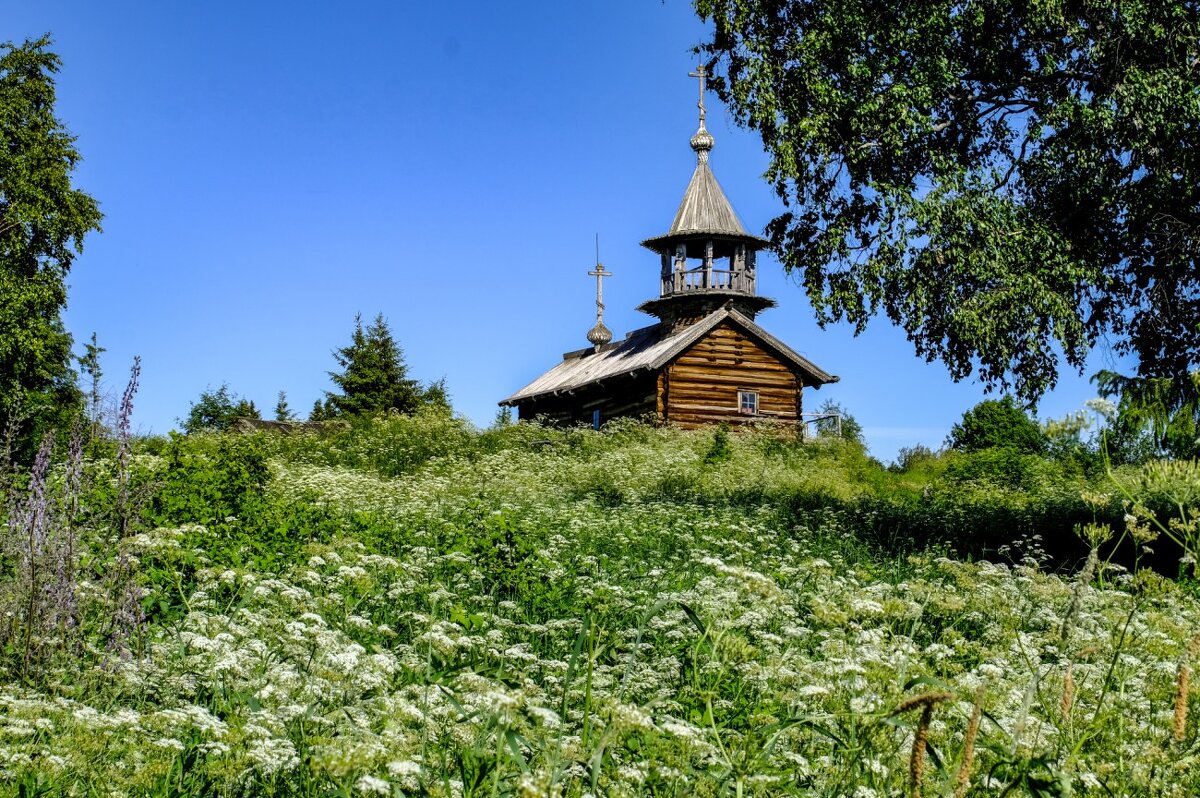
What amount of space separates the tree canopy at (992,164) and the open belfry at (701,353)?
717 inches

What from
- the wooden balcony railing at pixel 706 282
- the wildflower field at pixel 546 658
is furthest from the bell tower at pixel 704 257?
the wildflower field at pixel 546 658

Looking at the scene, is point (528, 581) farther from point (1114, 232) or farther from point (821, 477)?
point (821, 477)

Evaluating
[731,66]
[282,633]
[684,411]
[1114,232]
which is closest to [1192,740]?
[282,633]

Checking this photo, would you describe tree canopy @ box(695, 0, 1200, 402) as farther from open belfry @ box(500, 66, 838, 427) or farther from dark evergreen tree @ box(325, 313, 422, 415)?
dark evergreen tree @ box(325, 313, 422, 415)

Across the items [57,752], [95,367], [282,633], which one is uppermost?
[95,367]

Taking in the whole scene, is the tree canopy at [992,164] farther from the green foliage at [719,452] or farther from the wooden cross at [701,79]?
the wooden cross at [701,79]

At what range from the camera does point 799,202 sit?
15469mm

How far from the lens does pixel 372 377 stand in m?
45.2

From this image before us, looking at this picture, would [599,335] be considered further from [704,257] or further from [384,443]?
[384,443]

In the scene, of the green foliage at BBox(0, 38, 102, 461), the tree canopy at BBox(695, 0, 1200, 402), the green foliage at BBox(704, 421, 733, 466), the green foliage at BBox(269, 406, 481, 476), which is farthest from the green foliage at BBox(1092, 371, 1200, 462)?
the green foliage at BBox(0, 38, 102, 461)

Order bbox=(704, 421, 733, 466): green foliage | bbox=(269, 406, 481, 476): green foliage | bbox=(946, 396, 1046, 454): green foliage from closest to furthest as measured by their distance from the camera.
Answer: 1. bbox=(704, 421, 733, 466): green foliage
2. bbox=(269, 406, 481, 476): green foliage
3. bbox=(946, 396, 1046, 454): green foliage

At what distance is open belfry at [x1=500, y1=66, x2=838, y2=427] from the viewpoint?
34562mm

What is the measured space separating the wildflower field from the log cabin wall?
872 inches

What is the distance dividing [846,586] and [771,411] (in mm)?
29217
